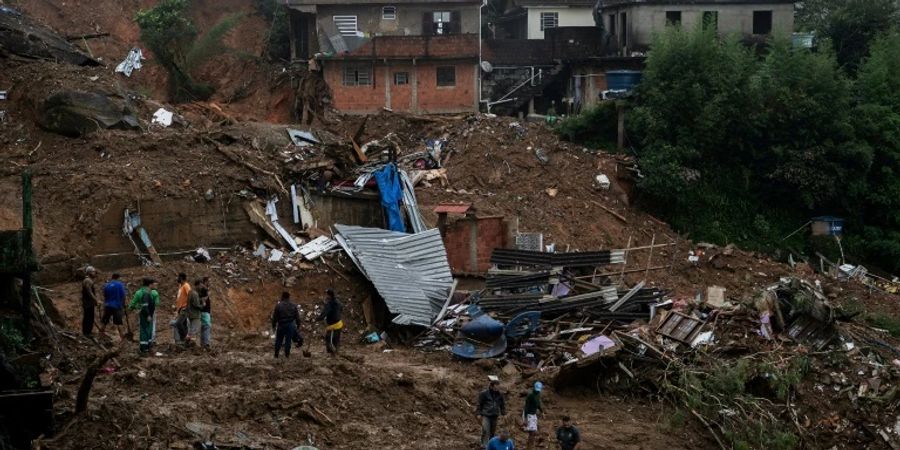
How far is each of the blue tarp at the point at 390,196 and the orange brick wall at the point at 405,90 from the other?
32.9ft

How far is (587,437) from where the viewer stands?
16.1m

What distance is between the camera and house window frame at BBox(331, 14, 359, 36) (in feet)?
120

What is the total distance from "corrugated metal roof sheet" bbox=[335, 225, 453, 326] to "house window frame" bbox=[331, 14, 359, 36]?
13966 mm

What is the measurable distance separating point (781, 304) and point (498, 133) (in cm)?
1377

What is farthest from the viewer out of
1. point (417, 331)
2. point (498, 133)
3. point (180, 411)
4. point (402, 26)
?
point (402, 26)

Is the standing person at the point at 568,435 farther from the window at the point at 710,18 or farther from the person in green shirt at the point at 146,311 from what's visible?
the window at the point at 710,18

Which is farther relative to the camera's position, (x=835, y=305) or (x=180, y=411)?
(x=835, y=305)

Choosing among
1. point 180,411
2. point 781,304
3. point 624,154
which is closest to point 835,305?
point 781,304

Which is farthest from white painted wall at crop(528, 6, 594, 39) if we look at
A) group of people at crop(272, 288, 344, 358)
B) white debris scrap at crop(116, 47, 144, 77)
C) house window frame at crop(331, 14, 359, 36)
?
group of people at crop(272, 288, 344, 358)

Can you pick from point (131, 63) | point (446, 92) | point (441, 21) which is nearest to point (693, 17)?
point (441, 21)

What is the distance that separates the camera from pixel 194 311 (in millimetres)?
16953

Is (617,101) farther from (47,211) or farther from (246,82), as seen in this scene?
(47,211)

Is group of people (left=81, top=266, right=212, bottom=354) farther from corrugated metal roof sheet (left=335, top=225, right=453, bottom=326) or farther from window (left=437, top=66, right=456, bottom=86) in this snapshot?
window (left=437, top=66, right=456, bottom=86)

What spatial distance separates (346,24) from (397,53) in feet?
8.36
